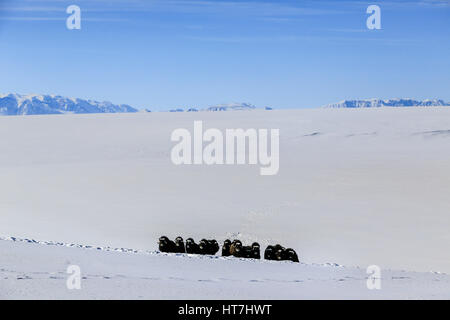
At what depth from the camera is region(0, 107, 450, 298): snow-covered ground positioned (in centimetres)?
835

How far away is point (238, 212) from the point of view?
62.1 feet

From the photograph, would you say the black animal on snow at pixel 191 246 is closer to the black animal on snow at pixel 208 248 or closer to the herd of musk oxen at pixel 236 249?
the herd of musk oxen at pixel 236 249

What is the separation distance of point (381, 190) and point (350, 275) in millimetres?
13283

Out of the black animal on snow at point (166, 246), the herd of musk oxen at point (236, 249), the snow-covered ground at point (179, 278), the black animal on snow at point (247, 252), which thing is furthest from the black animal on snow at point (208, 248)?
the snow-covered ground at point (179, 278)

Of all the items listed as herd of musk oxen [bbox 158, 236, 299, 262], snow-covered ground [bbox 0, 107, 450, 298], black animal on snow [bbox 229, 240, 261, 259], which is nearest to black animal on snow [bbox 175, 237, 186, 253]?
herd of musk oxen [bbox 158, 236, 299, 262]

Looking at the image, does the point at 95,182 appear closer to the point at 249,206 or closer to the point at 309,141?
the point at 249,206

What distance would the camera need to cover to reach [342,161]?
30.4 m
